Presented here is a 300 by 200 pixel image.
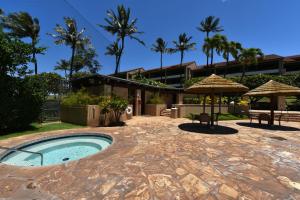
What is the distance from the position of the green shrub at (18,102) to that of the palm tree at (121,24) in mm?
16700

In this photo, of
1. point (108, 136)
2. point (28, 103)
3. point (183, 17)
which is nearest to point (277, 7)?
point (183, 17)

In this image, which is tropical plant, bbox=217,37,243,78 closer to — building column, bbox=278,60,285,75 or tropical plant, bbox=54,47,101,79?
building column, bbox=278,60,285,75

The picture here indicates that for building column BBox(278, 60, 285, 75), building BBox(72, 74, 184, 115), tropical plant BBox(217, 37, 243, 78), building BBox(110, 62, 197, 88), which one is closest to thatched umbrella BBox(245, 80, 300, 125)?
building BBox(72, 74, 184, 115)

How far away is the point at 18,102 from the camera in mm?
9656

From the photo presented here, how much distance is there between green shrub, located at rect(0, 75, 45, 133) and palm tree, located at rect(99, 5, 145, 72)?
16700 mm

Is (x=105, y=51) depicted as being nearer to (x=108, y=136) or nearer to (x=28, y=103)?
(x=28, y=103)

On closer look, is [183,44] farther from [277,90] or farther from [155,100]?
[277,90]

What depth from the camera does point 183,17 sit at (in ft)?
69.1

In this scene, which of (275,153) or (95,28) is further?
(95,28)

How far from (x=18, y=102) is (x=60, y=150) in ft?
14.2

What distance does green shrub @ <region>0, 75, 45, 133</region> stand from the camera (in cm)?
909

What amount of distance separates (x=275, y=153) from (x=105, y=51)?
3576 cm

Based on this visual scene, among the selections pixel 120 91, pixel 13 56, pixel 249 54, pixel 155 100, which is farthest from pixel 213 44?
pixel 13 56

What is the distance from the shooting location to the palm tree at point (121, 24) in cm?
2480
